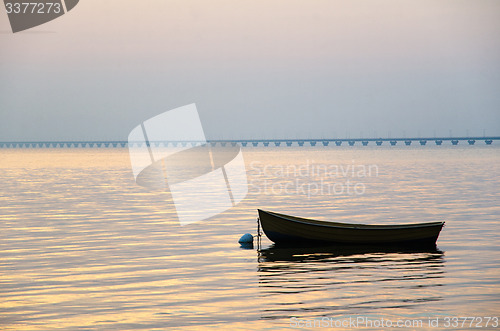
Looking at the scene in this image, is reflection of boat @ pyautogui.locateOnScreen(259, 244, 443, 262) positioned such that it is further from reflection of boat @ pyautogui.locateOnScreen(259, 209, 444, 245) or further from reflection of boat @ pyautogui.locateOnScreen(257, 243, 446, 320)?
reflection of boat @ pyautogui.locateOnScreen(259, 209, 444, 245)

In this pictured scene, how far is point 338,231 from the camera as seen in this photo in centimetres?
2794

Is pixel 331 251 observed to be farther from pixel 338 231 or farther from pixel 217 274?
pixel 217 274

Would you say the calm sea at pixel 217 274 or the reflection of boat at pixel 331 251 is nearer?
the calm sea at pixel 217 274

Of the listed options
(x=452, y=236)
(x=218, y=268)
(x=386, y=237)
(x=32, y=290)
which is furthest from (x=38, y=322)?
(x=452, y=236)

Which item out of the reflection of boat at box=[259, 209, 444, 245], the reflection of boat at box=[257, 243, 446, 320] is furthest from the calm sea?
the reflection of boat at box=[259, 209, 444, 245]

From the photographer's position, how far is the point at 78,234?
32844mm

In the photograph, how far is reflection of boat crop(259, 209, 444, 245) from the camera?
91.5 feet

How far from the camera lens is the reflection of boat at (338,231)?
27.9 meters

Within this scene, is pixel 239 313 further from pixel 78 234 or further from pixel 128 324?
pixel 78 234

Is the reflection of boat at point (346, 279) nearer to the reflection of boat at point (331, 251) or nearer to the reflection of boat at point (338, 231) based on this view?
the reflection of boat at point (331, 251)
